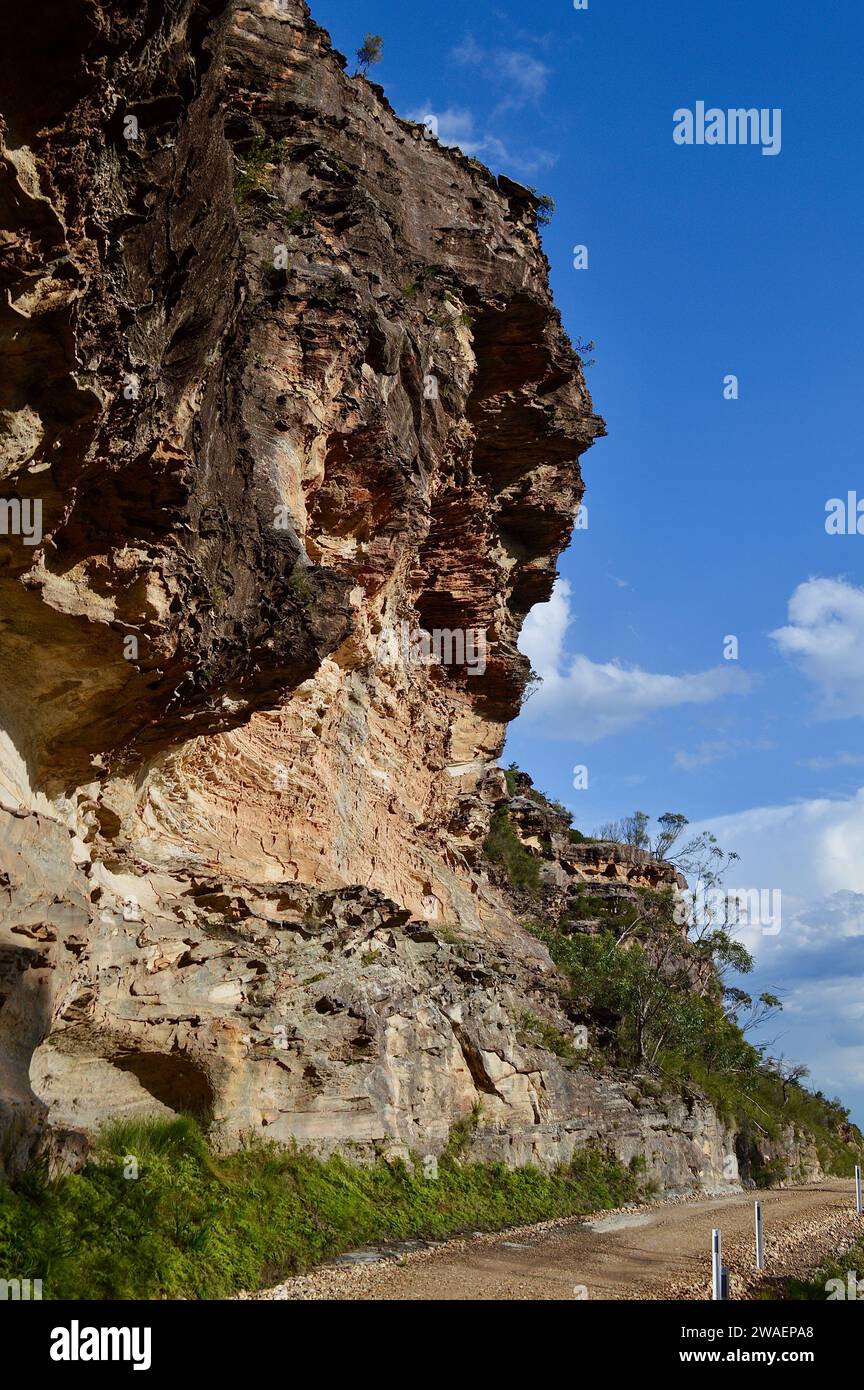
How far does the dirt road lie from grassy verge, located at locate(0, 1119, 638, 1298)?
50 cm

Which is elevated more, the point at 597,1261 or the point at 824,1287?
the point at 824,1287

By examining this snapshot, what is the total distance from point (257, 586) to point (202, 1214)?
6.93 meters

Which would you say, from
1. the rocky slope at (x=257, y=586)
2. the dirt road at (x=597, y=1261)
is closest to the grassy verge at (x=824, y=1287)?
the dirt road at (x=597, y=1261)

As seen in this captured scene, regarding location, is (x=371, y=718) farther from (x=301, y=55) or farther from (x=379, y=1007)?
(x=301, y=55)

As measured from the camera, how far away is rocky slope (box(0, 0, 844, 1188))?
8.94 m

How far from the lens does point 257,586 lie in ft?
43.1

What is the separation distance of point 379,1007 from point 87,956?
567 cm

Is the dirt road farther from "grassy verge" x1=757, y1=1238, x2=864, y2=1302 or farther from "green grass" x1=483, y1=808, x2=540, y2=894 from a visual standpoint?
"green grass" x1=483, y1=808, x2=540, y2=894

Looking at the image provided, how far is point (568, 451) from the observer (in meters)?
28.5

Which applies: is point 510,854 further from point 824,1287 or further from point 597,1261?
point 824,1287

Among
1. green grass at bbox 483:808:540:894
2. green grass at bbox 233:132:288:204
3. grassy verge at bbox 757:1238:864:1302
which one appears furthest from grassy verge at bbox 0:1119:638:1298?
green grass at bbox 483:808:540:894

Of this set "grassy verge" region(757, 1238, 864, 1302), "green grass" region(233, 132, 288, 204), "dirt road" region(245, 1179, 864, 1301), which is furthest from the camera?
"green grass" region(233, 132, 288, 204)

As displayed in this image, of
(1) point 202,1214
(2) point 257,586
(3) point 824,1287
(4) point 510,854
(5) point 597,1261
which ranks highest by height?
(2) point 257,586

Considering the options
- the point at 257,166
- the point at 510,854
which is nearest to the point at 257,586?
the point at 257,166
